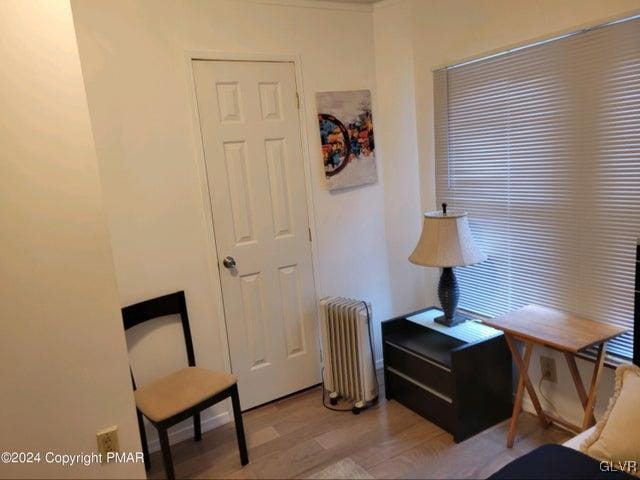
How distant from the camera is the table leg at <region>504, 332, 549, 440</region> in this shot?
2254 millimetres

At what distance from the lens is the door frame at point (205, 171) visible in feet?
8.11

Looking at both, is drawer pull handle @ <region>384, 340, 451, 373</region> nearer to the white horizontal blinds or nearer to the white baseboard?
the white horizontal blinds

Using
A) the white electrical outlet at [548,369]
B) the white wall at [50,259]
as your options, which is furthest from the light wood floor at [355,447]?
the white wall at [50,259]

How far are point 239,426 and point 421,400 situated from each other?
39.0 inches

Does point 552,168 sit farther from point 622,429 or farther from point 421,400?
point 421,400

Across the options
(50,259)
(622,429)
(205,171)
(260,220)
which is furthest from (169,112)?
(622,429)

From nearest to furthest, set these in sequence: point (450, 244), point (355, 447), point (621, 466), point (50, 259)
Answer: point (621, 466) → point (50, 259) → point (355, 447) → point (450, 244)

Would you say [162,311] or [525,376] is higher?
[162,311]

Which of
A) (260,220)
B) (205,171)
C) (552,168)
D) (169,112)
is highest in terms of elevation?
(169,112)

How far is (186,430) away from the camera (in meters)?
2.62

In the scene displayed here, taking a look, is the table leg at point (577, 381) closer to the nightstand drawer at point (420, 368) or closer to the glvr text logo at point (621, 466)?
the nightstand drawer at point (420, 368)

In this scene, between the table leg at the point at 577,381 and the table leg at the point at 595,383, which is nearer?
the table leg at the point at 595,383

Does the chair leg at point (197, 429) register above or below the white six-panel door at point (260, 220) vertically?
below

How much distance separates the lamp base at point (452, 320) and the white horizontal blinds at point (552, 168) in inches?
5.7
